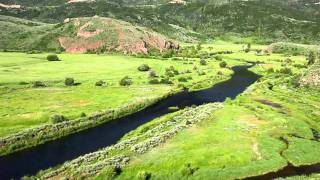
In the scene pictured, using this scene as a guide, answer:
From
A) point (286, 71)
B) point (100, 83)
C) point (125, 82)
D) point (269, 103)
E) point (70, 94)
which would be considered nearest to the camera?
point (269, 103)

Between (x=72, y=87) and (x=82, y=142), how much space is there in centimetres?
4369

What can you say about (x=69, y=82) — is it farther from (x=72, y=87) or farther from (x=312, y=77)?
(x=312, y=77)

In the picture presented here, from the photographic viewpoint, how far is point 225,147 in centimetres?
Result: 7025

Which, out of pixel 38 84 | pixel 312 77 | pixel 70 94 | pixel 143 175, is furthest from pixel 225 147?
pixel 312 77

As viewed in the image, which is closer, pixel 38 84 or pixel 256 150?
pixel 256 150

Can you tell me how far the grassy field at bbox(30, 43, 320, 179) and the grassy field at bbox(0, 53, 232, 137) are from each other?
799 inches

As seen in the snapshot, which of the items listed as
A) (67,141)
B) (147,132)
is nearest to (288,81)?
(147,132)

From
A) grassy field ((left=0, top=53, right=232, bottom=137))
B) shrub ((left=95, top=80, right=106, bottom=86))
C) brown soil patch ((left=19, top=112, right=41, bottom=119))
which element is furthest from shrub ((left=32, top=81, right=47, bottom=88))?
brown soil patch ((left=19, top=112, right=41, bottom=119))

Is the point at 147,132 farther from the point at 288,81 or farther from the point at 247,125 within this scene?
the point at 288,81

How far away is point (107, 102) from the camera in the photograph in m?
104

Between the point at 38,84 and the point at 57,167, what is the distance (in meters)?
58.4

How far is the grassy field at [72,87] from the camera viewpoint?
90.9m

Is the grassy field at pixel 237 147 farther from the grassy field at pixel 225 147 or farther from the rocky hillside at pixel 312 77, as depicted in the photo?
the rocky hillside at pixel 312 77

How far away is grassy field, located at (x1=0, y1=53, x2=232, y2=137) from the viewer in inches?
3580
